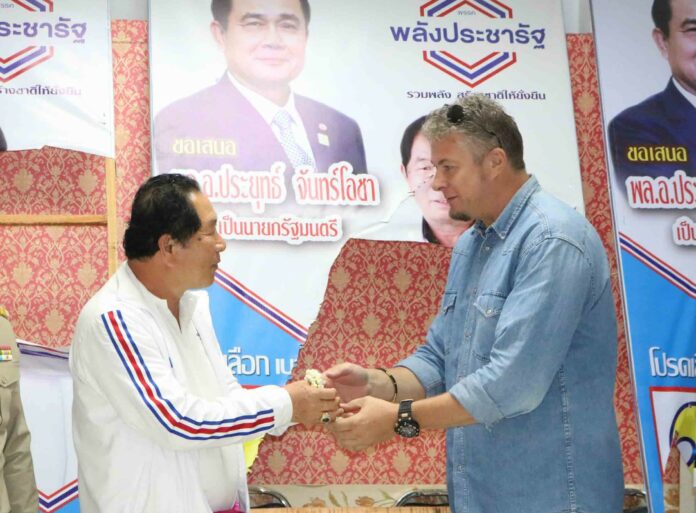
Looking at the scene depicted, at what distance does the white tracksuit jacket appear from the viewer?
233 centimetres

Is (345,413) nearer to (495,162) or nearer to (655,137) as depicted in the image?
(495,162)

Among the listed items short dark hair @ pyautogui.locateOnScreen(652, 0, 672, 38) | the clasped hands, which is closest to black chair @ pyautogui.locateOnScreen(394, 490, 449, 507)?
the clasped hands

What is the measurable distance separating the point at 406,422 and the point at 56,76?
2661 millimetres

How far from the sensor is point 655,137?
4.77 metres

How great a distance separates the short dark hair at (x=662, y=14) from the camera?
15.9ft

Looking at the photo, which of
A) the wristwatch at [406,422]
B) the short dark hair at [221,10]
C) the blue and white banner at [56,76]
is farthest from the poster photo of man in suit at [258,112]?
the wristwatch at [406,422]

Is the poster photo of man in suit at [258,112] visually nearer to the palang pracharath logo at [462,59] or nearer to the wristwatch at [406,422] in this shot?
the palang pracharath logo at [462,59]

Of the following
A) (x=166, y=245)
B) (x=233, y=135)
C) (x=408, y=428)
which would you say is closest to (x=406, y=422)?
(x=408, y=428)

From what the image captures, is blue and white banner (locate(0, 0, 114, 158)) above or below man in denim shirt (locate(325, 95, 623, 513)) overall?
above

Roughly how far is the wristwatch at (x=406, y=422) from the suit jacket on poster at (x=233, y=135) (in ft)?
6.96

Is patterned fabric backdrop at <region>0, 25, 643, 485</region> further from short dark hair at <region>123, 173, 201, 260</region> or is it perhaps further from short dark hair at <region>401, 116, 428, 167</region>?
short dark hair at <region>123, 173, 201, 260</region>

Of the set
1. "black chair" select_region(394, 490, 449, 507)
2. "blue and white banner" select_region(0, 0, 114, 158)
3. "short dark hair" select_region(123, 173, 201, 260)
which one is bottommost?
"black chair" select_region(394, 490, 449, 507)

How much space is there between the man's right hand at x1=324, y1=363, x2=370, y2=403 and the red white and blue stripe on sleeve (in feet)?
2.01

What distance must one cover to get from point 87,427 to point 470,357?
0.98m
